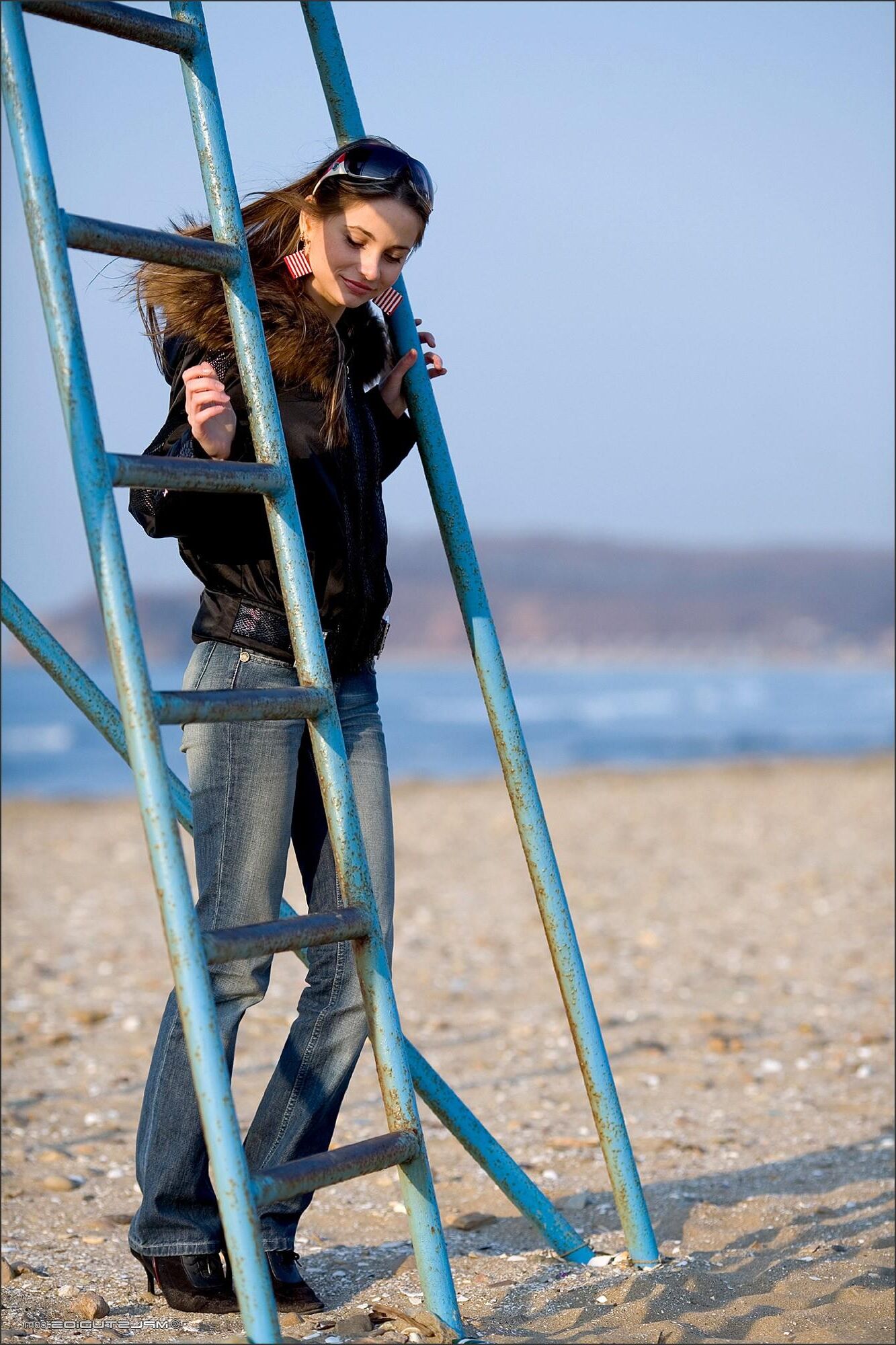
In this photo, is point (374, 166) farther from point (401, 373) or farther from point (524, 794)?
point (524, 794)

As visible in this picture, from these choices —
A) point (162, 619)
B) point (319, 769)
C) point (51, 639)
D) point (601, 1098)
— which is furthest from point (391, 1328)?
point (162, 619)

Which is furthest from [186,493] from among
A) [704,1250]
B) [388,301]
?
[704,1250]

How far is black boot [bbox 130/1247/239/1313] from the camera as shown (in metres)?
2.61

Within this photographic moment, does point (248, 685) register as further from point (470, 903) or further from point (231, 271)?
point (470, 903)

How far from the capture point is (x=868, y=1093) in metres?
5.08

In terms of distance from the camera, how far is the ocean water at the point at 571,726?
2492cm

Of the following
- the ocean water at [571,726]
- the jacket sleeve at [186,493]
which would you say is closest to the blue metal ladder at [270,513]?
the jacket sleeve at [186,493]

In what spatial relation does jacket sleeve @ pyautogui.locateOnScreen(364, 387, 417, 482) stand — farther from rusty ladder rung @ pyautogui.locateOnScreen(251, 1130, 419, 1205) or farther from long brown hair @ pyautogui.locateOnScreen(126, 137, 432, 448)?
rusty ladder rung @ pyautogui.locateOnScreen(251, 1130, 419, 1205)

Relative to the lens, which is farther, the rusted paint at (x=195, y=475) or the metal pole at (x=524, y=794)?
the metal pole at (x=524, y=794)

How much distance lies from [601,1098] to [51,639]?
1.51 metres

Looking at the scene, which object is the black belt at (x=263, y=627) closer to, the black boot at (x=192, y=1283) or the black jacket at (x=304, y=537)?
the black jacket at (x=304, y=537)

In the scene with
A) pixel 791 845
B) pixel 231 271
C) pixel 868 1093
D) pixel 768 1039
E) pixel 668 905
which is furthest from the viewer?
pixel 791 845

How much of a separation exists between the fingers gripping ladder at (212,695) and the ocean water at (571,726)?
14.0m

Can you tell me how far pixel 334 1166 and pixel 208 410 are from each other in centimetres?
125
